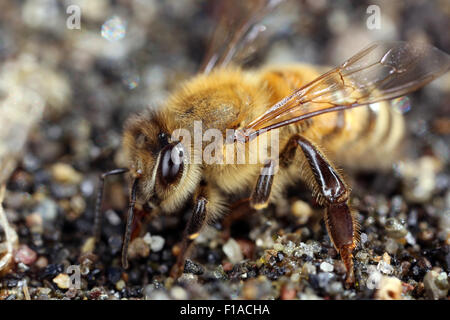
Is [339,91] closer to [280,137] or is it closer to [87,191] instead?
[280,137]

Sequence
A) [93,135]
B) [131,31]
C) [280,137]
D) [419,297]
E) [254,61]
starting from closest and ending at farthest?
[419,297]
[280,137]
[93,135]
[254,61]
[131,31]

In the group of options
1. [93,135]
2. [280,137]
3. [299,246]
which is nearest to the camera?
[299,246]

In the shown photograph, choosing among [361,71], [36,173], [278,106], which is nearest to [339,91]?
[361,71]

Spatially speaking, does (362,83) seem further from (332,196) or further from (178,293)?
(178,293)

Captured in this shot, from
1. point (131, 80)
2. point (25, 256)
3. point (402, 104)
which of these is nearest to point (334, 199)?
point (402, 104)

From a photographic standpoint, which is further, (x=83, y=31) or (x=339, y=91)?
(x=83, y=31)

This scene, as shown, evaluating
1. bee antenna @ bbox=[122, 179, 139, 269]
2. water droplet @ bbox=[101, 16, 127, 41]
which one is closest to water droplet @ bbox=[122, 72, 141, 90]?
water droplet @ bbox=[101, 16, 127, 41]

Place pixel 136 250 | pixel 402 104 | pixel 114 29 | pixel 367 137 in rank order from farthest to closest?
pixel 114 29 → pixel 402 104 → pixel 367 137 → pixel 136 250
